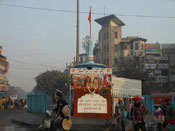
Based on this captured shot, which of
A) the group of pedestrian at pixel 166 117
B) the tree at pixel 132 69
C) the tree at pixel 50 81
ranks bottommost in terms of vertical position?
the group of pedestrian at pixel 166 117

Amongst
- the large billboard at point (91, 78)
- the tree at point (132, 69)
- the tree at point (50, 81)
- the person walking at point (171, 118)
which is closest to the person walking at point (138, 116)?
the person walking at point (171, 118)

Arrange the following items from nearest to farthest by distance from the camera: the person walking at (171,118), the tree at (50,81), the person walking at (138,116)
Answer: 1. the person walking at (138,116)
2. the person walking at (171,118)
3. the tree at (50,81)

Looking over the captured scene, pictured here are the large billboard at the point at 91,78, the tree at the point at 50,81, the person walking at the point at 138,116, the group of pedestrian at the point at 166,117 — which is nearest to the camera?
the person walking at the point at 138,116

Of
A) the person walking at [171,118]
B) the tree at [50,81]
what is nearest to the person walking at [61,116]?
the person walking at [171,118]

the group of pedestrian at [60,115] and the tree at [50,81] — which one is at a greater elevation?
the tree at [50,81]

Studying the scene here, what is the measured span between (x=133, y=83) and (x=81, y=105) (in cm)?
Result: 715

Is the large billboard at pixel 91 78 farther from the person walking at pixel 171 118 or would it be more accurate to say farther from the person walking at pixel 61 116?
the person walking at pixel 61 116

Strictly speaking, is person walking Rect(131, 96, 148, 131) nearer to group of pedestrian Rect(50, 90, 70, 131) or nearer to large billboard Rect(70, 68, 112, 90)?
group of pedestrian Rect(50, 90, 70, 131)

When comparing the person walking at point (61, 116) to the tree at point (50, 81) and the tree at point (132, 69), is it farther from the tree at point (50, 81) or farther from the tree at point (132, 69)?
the tree at point (50, 81)

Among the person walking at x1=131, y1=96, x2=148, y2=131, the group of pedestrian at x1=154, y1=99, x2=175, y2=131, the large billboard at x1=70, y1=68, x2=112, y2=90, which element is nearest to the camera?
the person walking at x1=131, y1=96, x2=148, y2=131

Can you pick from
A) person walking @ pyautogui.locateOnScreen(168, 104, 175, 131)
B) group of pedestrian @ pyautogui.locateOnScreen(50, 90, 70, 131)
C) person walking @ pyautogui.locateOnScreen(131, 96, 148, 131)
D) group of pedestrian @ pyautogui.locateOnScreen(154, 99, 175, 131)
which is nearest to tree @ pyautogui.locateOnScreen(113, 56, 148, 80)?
group of pedestrian @ pyautogui.locateOnScreen(154, 99, 175, 131)

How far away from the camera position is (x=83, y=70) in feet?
45.4

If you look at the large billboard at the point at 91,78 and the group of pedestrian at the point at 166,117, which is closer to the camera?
the group of pedestrian at the point at 166,117

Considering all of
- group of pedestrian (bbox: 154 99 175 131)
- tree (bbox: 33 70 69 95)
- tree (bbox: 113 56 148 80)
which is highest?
tree (bbox: 113 56 148 80)
